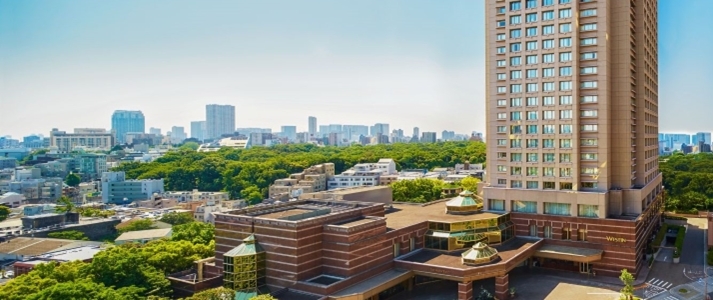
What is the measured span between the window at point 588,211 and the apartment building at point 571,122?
0.32 ft

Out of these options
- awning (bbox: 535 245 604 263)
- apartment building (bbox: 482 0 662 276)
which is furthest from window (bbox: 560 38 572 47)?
awning (bbox: 535 245 604 263)

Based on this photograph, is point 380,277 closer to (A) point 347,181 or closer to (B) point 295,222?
(B) point 295,222

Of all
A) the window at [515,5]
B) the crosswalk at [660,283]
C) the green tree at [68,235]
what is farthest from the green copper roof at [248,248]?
the green tree at [68,235]

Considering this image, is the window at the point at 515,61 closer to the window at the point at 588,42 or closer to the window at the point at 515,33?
the window at the point at 515,33

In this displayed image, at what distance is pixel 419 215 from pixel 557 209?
14.6m

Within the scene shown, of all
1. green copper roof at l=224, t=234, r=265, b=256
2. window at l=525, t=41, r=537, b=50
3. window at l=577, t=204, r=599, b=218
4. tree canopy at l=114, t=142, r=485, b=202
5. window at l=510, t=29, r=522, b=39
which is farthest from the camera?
tree canopy at l=114, t=142, r=485, b=202

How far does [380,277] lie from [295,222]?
9.19m

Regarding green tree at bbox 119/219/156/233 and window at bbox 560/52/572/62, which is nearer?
window at bbox 560/52/572/62

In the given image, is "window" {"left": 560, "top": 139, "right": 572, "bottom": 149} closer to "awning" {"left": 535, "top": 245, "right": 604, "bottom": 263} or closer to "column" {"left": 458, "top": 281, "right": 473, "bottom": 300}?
"awning" {"left": 535, "top": 245, "right": 604, "bottom": 263}

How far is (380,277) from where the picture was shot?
148 ft

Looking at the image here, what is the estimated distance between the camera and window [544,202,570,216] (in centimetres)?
5578

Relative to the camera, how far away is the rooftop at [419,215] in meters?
53.5

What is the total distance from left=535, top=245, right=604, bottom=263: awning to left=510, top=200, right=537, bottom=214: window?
4.36m

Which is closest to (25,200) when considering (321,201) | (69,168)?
(69,168)
